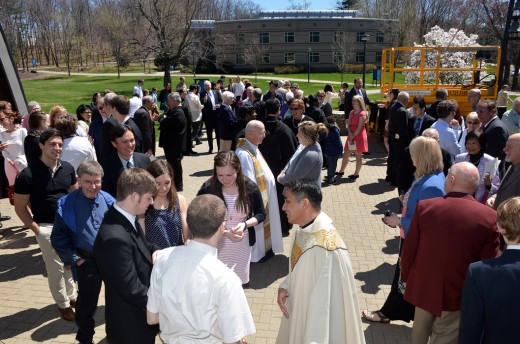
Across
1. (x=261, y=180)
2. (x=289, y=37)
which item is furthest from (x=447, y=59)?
(x=289, y=37)

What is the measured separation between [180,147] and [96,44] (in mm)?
76655

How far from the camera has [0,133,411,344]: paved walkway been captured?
4672 millimetres

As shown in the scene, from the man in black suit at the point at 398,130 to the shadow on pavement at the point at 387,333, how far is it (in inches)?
187

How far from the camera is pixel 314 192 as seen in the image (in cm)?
310

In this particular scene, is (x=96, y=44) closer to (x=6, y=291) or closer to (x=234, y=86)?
(x=234, y=86)

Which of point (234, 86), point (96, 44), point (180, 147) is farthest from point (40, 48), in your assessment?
point (180, 147)

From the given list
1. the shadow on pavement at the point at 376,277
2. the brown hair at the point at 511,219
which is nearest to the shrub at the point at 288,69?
the shadow on pavement at the point at 376,277

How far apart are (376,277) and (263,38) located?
55807 millimetres

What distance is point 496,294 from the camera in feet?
8.37

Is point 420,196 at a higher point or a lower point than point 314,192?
lower

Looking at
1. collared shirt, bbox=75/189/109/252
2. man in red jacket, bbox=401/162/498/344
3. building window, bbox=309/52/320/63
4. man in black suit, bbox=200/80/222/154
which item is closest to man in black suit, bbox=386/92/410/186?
man in black suit, bbox=200/80/222/154

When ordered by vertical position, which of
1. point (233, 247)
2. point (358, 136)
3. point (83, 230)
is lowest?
point (233, 247)

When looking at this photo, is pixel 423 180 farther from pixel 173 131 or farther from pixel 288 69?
pixel 288 69

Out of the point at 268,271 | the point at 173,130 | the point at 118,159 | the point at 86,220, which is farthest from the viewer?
the point at 173,130
